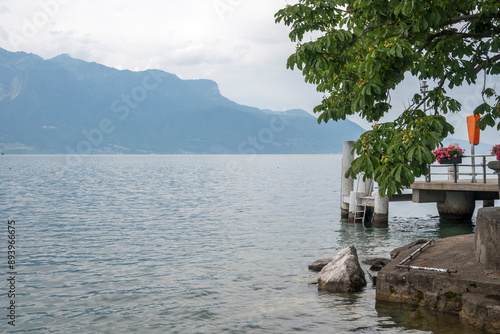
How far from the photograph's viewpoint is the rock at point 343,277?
549 inches

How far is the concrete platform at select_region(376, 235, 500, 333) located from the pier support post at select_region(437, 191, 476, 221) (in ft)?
48.4

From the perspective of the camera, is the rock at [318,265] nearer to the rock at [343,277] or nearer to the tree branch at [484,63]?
the rock at [343,277]

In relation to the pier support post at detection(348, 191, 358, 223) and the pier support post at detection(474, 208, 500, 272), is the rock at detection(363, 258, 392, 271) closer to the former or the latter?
the pier support post at detection(474, 208, 500, 272)

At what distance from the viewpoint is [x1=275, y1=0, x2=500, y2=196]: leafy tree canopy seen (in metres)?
8.67

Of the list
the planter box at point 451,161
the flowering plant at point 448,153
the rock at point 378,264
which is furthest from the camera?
the planter box at point 451,161

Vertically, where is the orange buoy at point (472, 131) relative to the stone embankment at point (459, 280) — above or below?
above

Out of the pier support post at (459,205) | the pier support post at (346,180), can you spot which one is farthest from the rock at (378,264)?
the pier support post at (459,205)

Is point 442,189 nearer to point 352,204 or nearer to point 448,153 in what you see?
point 448,153

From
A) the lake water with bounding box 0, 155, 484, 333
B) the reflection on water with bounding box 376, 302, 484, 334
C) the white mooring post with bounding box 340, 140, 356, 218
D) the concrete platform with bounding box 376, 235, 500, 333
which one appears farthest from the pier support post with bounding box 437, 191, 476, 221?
the reflection on water with bounding box 376, 302, 484, 334

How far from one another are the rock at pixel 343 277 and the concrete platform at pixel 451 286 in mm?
1305

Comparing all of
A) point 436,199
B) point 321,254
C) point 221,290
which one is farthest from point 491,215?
point 436,199

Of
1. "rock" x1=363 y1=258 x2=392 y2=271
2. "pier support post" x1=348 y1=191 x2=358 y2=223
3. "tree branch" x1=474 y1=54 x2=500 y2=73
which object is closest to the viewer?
"tree branch" x1=474 y1=54 x2=500 y2=73

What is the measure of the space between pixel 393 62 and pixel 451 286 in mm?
4869

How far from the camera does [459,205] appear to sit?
27.6 meters
